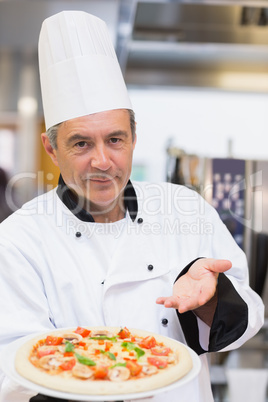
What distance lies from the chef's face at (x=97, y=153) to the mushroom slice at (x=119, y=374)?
1.81 feet

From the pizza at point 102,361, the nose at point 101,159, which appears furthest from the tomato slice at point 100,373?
the nose at point 101,159

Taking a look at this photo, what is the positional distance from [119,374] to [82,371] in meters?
0.07

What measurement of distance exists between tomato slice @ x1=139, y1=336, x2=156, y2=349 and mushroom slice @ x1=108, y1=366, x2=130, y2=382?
16 centimetres

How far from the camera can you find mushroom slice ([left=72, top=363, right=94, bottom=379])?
3.09 ft

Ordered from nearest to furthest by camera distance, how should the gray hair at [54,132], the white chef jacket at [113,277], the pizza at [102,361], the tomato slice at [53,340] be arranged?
the pizza at [102,361] → the tomato slice at [53,340] → the white chef jacket at [113,277] → the gray hair at [54,132]

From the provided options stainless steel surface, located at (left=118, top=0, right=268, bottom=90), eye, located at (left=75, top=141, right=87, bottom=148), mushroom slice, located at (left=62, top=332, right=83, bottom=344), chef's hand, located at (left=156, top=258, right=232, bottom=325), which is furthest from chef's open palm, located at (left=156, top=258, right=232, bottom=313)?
stainless steel surface, located at (left=118, top=0, right=268, bottom=90)

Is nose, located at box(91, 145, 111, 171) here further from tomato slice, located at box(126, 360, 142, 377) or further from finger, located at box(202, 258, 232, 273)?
tomato slice, located at box(126, 360, 142, 377)

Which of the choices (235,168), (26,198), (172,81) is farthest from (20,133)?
(235,168)

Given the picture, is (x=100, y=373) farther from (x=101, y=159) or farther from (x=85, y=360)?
(x=101, y=159)

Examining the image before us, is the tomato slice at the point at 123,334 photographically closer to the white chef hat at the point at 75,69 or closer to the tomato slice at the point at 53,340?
the tomato slice at the point at 53,340

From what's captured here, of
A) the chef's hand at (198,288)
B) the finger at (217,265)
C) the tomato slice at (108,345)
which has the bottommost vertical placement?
the tomato slice at (108,345)

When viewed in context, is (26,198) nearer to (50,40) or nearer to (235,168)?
(235,168)

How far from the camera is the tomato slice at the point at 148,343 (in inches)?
44.6

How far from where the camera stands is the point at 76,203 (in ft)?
4.96
